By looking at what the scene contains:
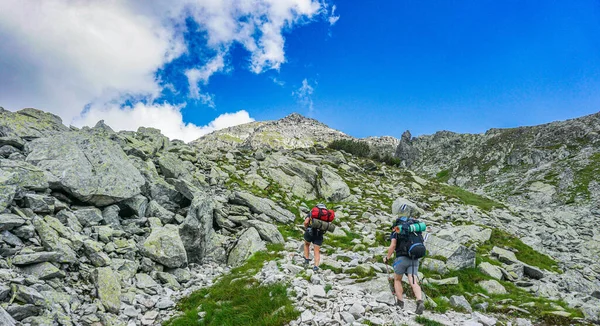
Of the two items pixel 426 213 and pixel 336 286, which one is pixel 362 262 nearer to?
pixel 336 286

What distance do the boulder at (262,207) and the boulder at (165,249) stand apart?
743 cm

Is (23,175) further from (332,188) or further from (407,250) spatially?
(332,188)

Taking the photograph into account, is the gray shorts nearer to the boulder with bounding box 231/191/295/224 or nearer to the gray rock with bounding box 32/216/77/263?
the gray rock with bounding box 32/216/77/263

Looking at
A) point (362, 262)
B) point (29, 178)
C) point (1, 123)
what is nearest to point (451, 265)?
point (362, 262)

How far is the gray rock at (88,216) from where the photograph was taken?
13.0m

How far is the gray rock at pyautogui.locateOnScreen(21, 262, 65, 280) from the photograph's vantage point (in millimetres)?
9211

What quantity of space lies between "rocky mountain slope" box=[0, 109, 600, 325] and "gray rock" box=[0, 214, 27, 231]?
2.2 inches

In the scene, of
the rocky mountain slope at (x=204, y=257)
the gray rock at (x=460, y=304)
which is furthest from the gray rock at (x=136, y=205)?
the gray rock at (x=460, y=304)

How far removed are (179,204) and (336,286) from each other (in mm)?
12840

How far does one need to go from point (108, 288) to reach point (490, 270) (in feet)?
53.0

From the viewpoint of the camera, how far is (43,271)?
934 cm

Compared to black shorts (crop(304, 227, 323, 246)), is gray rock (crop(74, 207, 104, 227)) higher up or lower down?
higher up

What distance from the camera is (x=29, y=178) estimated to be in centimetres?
1231

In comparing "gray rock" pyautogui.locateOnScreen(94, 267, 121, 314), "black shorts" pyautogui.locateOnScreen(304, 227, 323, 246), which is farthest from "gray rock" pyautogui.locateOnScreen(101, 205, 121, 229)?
"black shorts" pyautogui.locateOnScreen(304, 227, 323, 246)
